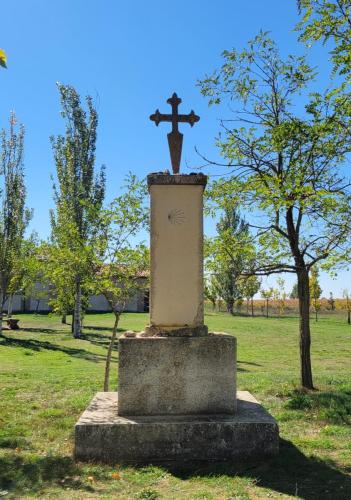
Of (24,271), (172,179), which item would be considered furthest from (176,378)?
(24,271)

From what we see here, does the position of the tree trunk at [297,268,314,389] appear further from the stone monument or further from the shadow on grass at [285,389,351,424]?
the stone monument

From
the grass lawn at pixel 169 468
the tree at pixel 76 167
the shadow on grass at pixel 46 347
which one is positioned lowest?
the shadow on grass at pixel 46 347

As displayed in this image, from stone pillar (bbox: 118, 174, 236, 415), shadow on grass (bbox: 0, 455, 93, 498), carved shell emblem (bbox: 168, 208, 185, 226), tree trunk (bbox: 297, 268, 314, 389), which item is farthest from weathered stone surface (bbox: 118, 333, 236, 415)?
tree trunk (bbox: 297, 268, 314, 389)

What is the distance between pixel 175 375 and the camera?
5.18 metres

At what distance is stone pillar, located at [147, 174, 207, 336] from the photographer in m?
5.44

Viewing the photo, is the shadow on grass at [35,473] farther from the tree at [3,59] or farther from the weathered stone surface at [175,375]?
the tree at [3,59]

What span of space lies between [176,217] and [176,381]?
1.82m

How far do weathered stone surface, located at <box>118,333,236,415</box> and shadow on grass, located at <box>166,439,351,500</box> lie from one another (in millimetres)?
653

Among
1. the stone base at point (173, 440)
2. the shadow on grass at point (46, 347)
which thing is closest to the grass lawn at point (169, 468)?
the stone base at point (173, 440)

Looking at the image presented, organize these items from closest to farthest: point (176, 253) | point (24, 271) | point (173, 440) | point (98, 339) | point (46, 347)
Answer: point (173, 440) → point (176, 253) → point (46, 347) → point (98, 339) → point (24, 271)

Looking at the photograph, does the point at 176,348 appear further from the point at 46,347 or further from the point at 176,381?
the point at 46,347

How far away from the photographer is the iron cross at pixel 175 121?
19.3 feet

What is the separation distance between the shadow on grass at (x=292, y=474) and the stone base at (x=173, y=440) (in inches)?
5.2

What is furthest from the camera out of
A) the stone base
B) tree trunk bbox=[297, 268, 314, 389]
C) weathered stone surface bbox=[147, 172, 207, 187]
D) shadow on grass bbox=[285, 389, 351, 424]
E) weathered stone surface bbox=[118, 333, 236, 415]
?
tree trunk bbox=[297, 268, 314, 389]
